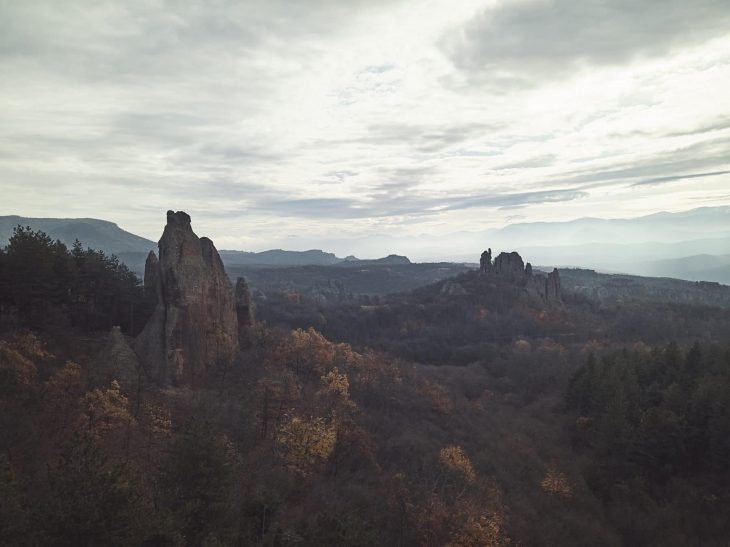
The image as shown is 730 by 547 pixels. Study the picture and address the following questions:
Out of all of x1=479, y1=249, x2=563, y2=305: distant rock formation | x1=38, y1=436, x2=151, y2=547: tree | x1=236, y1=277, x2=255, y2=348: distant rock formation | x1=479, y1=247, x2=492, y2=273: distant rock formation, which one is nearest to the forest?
x1=38, y1=436, x2=151, y2=547: tree

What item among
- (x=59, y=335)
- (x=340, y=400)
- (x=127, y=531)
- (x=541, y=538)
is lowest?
(x=541, y=538)

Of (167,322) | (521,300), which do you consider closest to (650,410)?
(167,322)

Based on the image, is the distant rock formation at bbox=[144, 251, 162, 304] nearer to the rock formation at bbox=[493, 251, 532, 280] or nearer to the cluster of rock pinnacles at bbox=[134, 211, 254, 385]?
the cluster of rock pinnacles at bbox=[134, 211, 254, 385]

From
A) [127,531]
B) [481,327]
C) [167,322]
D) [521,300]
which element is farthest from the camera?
[521,300]

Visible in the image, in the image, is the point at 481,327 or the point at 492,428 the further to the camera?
the point at 481,327

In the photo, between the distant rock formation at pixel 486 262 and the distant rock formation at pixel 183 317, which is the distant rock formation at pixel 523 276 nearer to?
the distant rock formation at pixel 486 262

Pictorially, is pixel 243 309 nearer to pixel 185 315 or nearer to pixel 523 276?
pixel 185 315

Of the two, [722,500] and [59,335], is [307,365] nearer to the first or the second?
[59,335]
